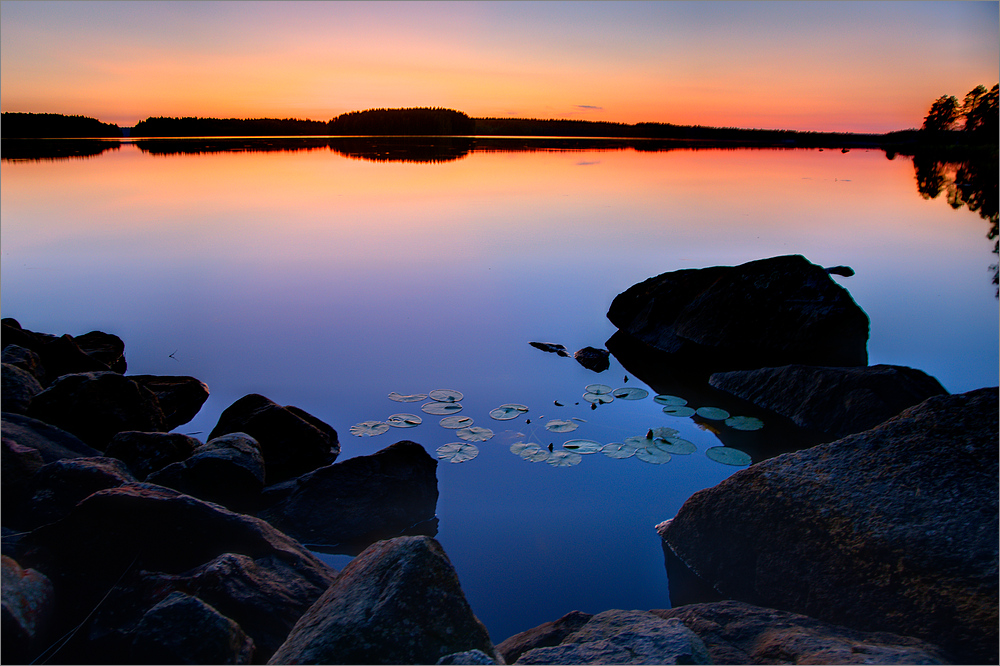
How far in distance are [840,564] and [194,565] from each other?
3.14 meters

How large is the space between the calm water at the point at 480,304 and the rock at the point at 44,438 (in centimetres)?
108

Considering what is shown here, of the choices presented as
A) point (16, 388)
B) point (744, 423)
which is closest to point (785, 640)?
point (744, 423)

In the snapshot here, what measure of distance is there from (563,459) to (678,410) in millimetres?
1616

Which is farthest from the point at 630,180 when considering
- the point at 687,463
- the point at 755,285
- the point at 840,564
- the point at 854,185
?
→ the point at 840,564

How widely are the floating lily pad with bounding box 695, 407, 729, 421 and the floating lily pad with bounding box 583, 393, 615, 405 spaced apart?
845 millimetres

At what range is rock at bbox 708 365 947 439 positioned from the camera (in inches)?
194

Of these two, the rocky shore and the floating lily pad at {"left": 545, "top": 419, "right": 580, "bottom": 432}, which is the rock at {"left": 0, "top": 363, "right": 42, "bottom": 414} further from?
the floating lily pad at {"left": 545, "top": 419, "right": 580, "bottom": 432}

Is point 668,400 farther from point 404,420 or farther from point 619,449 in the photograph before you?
point 404,420

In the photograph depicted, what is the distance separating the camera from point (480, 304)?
9125 mm

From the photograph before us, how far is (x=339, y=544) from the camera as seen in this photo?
370cm

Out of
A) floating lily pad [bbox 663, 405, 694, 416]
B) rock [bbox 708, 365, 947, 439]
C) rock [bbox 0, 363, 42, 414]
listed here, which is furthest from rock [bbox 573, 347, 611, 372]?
rock [bbox 0, 363, 42, 414]

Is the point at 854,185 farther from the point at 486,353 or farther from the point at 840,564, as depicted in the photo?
the point at 840,564

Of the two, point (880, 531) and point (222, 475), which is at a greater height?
point (880, 531)

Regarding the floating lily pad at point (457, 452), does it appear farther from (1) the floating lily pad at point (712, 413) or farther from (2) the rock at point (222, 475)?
(1) the floating lily pad at point (712, 413)
